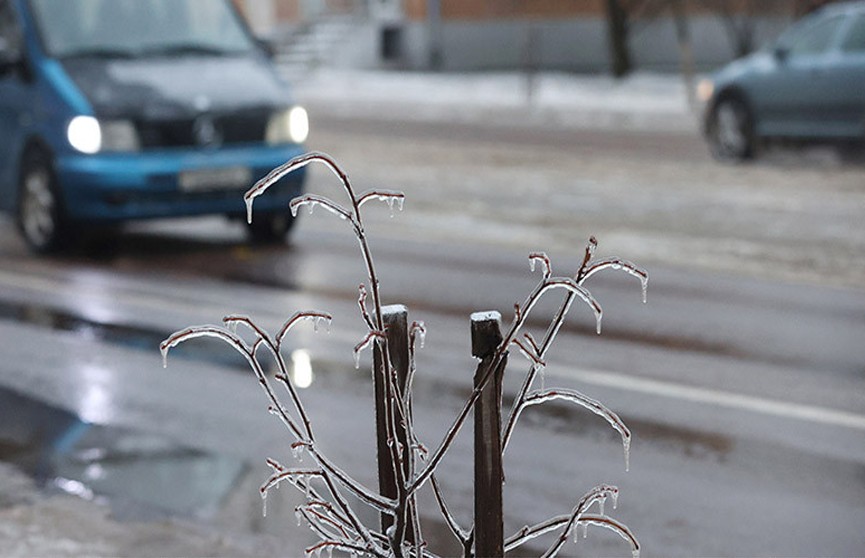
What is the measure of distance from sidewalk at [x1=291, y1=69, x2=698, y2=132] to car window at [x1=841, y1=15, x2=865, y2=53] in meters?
6.26

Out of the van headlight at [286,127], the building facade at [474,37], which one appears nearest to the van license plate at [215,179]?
the van headlight at [286,127]

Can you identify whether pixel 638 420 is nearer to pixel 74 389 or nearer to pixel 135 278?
pixel 74 389

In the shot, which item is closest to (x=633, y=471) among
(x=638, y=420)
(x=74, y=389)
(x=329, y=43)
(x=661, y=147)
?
(x=638, y=420)

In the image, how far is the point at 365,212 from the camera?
14672 millimetres

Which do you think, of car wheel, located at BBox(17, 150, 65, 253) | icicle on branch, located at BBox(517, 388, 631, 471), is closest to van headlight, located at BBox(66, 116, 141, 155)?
car wheel, located at BBox(17, 150, 65, 253)

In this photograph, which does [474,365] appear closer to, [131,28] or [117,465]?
[117,465]

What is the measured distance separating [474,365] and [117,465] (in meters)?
2.28

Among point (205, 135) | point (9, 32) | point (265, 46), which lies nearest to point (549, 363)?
point (205, 135)

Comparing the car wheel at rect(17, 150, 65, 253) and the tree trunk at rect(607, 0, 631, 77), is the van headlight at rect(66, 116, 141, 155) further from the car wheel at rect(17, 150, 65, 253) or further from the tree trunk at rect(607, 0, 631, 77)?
the tree trunk at rect(607, 0, 631, 77)

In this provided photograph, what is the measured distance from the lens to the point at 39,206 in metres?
11.6

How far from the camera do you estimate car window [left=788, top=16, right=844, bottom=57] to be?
17719 mm

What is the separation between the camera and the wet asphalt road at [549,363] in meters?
5.81

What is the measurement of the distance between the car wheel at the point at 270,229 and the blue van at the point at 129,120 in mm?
Result: 12

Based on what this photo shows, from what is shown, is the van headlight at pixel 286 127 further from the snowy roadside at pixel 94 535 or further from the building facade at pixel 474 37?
the building facade at pixel 474 37
